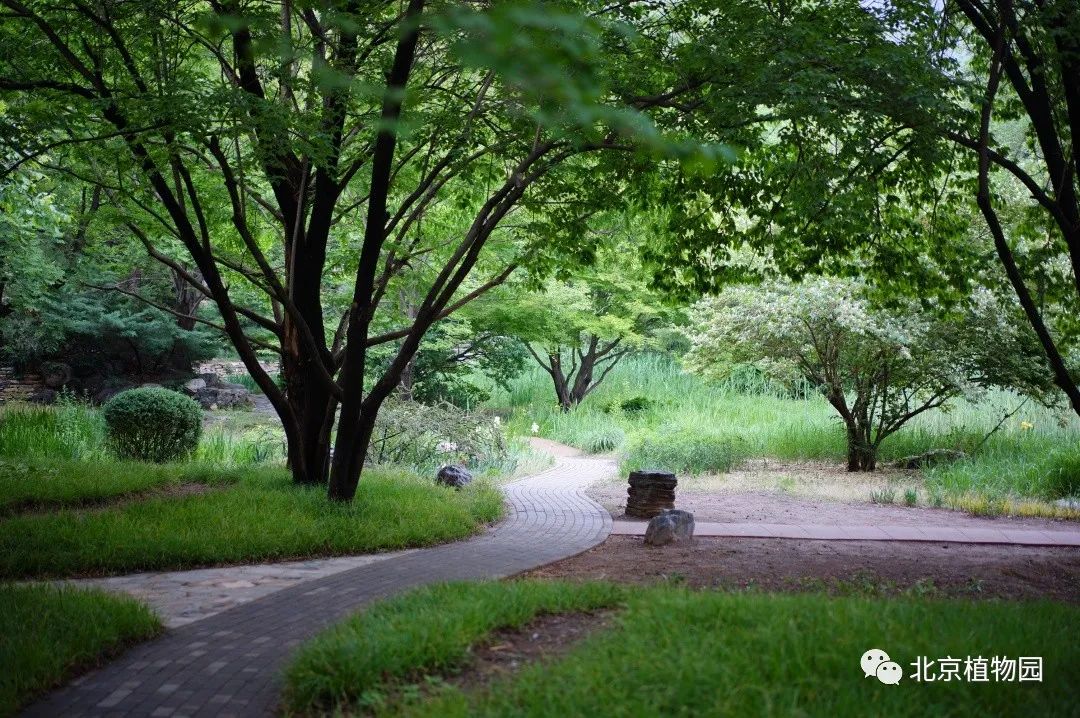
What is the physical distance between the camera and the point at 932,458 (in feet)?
48.4

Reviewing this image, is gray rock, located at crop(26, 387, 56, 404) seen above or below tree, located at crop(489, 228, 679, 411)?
below

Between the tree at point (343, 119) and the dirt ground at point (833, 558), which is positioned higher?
the tree at point (343, 119)

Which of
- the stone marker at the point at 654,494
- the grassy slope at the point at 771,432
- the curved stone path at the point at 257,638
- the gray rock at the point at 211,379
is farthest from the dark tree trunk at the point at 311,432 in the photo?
the gray rock at the point at 211,379

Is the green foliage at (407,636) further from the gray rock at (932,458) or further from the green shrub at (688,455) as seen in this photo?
the gray rock at (932,458)

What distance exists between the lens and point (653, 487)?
9.80 meters

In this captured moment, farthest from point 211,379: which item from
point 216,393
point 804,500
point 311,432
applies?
point 804,500

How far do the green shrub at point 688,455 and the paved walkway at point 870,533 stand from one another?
16.7 feet

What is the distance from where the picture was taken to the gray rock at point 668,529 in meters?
8.14

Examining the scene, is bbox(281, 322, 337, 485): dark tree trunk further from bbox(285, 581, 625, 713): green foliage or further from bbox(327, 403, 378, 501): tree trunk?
bbox(285, 581, 625, 713): green foliage

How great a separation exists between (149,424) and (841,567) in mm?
9780

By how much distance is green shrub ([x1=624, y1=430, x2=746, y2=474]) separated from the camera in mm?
14648

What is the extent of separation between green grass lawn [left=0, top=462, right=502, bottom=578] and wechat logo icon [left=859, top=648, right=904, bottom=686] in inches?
201

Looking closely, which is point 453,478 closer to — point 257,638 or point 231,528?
point 231,528

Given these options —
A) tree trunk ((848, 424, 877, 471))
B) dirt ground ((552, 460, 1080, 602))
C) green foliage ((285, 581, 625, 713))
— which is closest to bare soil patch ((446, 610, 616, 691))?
green foliage ((285, 581, 625, 713))
